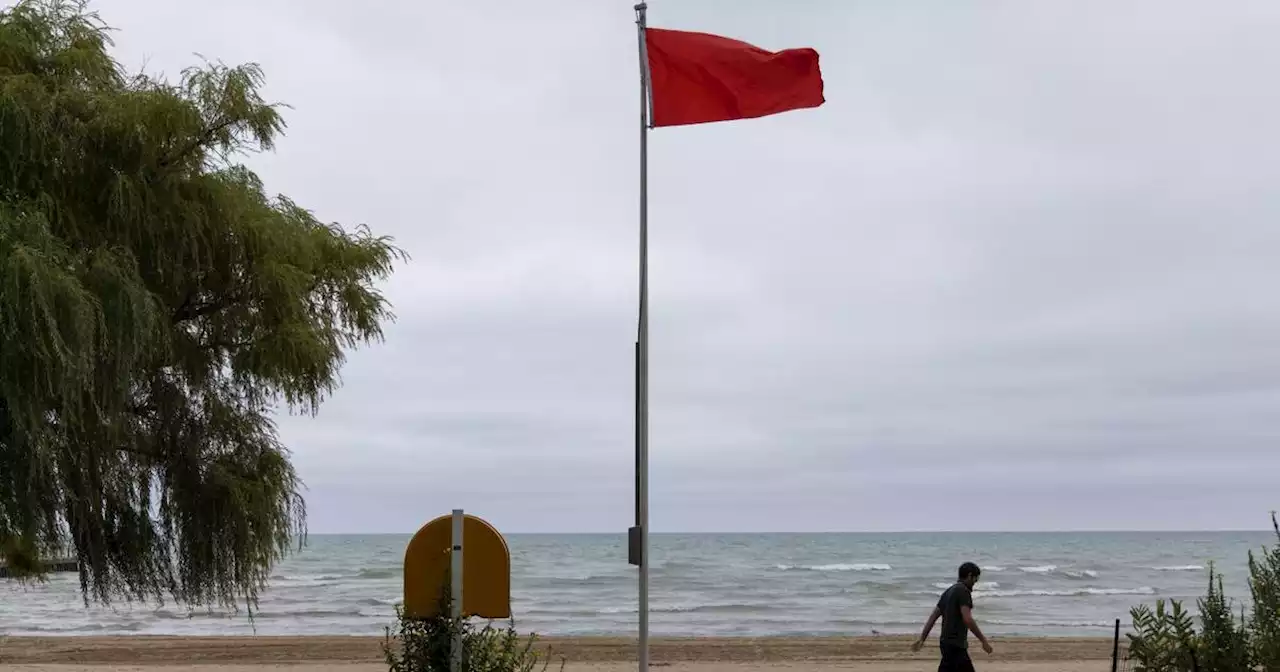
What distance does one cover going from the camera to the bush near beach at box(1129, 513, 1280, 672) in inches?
374

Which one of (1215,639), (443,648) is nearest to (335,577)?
(443,648)

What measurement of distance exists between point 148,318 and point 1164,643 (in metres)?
7.66

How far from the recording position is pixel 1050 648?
1026 inches

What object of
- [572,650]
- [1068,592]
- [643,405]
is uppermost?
[643,405]

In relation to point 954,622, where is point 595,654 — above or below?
below

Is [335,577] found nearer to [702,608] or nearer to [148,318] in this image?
[702,608]

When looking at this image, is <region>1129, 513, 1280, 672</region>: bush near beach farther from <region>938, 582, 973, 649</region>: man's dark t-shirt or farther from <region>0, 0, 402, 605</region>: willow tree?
<region>0, 0, 402, 605</region>: willow tree

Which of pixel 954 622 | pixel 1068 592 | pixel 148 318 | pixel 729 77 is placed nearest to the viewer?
pixel 148 318

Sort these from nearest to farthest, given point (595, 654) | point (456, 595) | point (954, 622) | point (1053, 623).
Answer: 1. point (456, 595)
2. point (954, 622)
3. point (595, 654)
4. point (1053, 623)

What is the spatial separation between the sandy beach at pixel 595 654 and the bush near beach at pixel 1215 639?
10.1 metres

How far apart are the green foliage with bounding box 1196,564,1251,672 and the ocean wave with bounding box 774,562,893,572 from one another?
177 feet

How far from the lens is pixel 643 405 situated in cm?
964

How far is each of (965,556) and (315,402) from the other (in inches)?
2976

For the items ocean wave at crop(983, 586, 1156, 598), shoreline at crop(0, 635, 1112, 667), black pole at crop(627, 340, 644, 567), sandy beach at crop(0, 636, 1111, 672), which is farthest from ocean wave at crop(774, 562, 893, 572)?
black pole at crop(627, 340, 644, 567)
